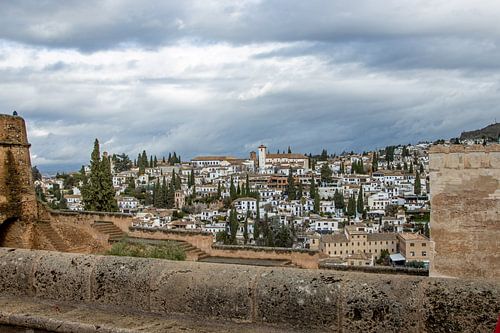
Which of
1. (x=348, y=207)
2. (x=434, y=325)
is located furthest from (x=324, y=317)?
(x=348, y=207)

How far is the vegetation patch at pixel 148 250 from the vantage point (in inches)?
590

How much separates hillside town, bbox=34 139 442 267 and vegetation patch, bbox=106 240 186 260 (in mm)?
43981

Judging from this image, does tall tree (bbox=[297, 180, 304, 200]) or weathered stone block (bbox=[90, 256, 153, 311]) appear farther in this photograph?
tall tree (bbox=[297, 180, 304, 200])

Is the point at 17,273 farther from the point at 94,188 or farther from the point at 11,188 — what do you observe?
the point at 94,188

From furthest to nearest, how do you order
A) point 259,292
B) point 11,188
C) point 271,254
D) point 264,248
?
point 264,248
point 271,254
point 11,188
point 259,292

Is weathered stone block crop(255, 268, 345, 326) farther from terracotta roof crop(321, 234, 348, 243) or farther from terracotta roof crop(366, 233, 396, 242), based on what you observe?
terracotta roof crop(366, 233, 396, 242)

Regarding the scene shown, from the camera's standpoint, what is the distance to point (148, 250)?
16.0 metres

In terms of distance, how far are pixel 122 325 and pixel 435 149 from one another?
1186 cm

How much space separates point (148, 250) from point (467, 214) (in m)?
8.80

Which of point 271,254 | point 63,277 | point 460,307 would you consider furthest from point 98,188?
point 460,307

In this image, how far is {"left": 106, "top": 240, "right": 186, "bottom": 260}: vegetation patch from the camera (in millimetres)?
14979

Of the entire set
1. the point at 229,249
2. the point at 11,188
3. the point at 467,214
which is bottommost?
the point at 229,249

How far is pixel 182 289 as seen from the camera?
3131mm

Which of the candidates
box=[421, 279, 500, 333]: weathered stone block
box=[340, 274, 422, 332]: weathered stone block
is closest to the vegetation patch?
box=[340, 274, 422, 332]: weathered stone block
